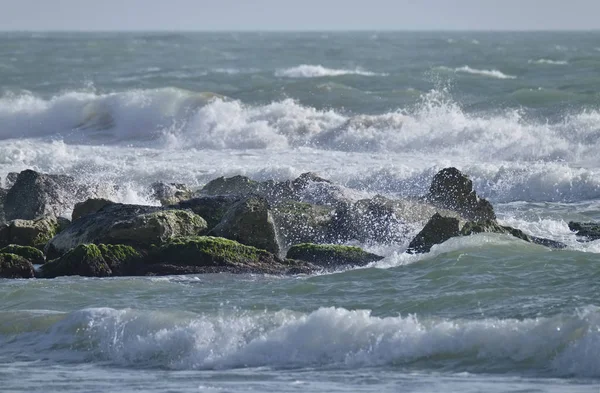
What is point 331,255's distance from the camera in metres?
14.4

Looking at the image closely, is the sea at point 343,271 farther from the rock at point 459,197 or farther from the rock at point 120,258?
the rock at point 459,197

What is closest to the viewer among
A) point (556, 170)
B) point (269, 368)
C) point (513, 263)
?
point (269, 368)

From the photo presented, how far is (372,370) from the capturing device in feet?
33.8

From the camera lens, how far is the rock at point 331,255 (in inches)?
562

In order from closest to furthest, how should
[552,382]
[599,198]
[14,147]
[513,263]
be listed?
[552,382]
[513,263]
[599,198]
[14,147]

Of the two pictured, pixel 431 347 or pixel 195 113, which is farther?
pixel 195 113

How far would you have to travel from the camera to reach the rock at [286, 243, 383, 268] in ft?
46.8

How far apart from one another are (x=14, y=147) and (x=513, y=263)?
16.5m

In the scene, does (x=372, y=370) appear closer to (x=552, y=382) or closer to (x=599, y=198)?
(x=552, y=382)

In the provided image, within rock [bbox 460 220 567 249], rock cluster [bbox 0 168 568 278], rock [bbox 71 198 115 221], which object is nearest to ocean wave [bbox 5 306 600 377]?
rock cluster [bbox 0 168 568 278]

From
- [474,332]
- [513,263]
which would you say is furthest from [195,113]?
[474,332]

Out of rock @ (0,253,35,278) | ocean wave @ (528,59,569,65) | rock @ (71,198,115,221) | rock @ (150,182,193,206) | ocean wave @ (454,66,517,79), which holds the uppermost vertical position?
ocean wave @ (528,59,569,65)

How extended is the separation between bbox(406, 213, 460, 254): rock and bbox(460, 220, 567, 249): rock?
0.13 meters

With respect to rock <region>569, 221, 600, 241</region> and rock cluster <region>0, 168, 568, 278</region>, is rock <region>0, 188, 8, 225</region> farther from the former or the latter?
rock <region>569, 221, 600, 241</region>
